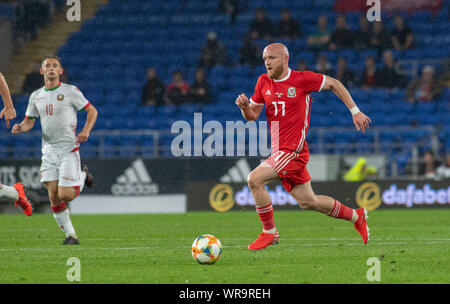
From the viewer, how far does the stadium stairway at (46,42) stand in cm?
2497

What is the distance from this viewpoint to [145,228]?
42.5 feet

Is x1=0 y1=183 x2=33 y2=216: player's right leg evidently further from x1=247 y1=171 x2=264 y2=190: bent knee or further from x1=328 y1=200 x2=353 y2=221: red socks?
x1=328 y1=200 x2=353 y2=221: red socks

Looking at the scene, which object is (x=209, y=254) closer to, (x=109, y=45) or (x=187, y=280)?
(x=187, y=280)

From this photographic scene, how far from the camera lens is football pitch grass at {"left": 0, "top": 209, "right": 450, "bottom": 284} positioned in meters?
6.74

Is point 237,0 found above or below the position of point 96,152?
above

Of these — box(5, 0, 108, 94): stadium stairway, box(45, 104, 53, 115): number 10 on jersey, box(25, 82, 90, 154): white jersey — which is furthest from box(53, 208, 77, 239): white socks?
box(5, 0, 108, 94): stadium stairway

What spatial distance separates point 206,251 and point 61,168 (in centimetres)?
303

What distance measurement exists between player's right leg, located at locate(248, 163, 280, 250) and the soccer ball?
1.14 metres

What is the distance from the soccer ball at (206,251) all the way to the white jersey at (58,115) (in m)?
3.00

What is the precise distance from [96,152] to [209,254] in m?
14.0

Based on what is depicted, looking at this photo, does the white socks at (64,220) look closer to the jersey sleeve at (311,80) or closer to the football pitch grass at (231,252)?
the football pitch grass at (231,252)

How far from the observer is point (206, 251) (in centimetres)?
755

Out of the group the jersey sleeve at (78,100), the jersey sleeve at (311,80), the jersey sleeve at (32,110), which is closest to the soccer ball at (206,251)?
the jersey sleeve at (311,80)
